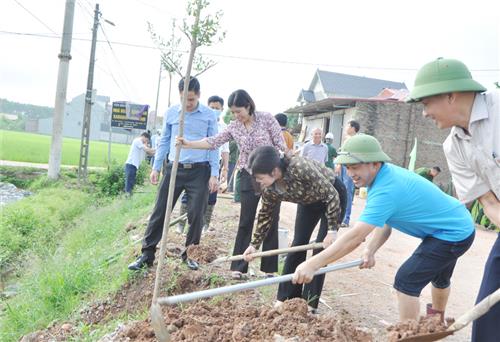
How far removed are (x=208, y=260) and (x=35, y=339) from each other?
1.74 meters

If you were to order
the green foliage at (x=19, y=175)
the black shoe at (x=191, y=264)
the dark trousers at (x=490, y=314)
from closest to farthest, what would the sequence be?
the dark trousers at (x=490, y=314) → the black shoe at (x=191, y=264) → the green foliage at (x=19, y=175)

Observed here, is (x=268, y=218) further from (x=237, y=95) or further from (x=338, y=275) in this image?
(x=338, y=275)

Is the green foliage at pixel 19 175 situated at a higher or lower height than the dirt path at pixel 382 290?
lower

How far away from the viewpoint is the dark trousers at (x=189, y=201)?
4312mm

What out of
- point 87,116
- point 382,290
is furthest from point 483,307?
point 87,116

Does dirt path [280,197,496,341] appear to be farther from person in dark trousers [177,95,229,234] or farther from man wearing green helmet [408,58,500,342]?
person in dark trousers [177,95,229,234]

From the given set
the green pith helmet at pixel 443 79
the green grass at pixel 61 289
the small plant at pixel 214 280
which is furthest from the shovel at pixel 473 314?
the green grass at pixel 61 289

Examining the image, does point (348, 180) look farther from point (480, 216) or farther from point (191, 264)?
point (480, 216)

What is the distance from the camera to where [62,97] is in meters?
14.9

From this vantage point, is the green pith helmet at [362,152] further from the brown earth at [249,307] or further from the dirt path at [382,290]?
the dirt path at [382,290]

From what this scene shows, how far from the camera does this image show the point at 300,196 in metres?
3.49

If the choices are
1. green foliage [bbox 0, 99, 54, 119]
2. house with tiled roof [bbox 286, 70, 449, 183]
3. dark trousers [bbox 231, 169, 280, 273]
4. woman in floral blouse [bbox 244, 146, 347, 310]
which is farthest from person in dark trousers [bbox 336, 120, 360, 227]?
green foliage [bbox 0, 99, 54, 119]

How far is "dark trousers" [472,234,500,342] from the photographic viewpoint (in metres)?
2.15

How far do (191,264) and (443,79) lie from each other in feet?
10.1
